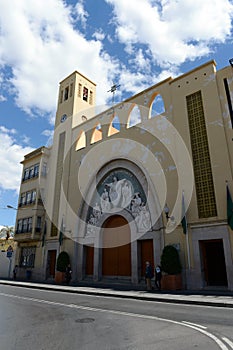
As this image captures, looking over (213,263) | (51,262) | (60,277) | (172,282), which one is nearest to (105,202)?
(60,277)

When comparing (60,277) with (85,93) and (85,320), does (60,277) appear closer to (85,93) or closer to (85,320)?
(85,320)

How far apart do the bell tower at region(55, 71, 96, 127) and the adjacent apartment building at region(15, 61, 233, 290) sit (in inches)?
18.3

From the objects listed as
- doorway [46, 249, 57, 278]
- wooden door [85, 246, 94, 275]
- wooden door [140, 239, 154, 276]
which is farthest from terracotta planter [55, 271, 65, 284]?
wooden door [140, 239, 154, 276]

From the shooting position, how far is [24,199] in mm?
30422

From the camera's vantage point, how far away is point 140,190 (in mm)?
20422

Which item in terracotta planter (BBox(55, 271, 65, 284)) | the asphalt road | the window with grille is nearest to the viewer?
the asphalt road

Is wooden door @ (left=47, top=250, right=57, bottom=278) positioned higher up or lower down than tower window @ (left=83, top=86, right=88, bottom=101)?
lower down

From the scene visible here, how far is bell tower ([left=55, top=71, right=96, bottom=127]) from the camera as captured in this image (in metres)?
31.0

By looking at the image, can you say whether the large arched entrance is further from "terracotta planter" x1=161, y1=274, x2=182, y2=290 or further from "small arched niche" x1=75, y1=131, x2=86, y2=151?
"small arched niche" x1=75, y1=131, x2=86, y2=151

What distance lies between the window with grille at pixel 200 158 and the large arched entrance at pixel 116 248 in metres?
6.51

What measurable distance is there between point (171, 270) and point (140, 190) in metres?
6.74

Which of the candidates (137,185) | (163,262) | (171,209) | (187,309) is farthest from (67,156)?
(187,309)

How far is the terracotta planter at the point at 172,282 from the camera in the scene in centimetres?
1527

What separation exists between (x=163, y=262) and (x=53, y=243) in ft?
43.7
